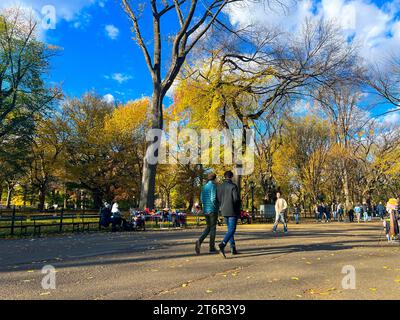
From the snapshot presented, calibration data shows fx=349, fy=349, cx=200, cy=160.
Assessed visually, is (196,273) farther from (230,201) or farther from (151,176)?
(151,176)

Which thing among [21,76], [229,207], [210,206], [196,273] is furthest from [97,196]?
[196,273]

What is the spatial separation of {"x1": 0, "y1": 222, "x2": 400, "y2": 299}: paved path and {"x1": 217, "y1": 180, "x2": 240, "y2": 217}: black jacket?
1017 millimetres

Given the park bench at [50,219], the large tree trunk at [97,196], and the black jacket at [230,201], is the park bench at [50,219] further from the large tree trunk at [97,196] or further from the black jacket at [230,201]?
the large tree trunk at [97,196]

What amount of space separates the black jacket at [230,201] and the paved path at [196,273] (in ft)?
3.34

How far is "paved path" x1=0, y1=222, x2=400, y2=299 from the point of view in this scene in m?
4.80

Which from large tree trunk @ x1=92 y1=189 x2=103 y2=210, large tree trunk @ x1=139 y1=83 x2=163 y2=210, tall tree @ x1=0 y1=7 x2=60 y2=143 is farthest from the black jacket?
large tree trunk @ x1=92 y1=189 x2=103 y2=210

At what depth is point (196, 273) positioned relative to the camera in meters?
6.13

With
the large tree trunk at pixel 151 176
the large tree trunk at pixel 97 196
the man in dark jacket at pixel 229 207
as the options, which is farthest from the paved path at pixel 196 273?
the large tree trunk at pixel 97 196

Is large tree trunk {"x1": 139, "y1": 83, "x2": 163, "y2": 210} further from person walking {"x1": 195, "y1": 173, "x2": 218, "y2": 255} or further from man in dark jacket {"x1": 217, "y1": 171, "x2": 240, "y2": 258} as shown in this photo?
man in dark jacket {"x1": 217, "y1": 171, "x2": 240, "y2": 258}

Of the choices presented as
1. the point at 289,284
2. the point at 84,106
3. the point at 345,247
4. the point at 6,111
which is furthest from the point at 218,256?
the point at 84,106

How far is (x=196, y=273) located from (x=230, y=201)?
84.9 inches

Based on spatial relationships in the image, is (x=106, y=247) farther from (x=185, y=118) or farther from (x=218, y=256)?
(x=185, y=118)
